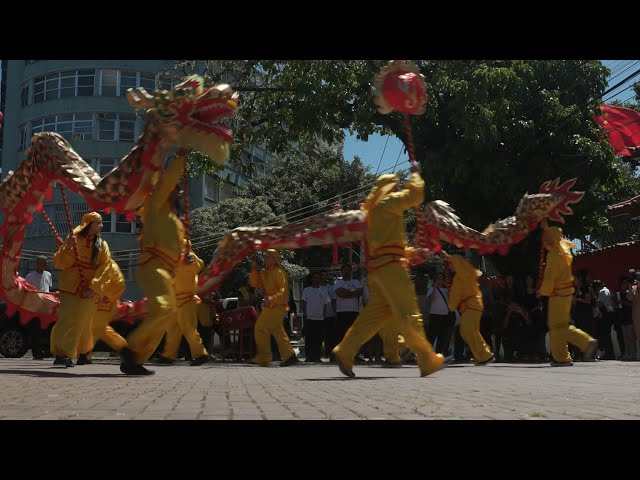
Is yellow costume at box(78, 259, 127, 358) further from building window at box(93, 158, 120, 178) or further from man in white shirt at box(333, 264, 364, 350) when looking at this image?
building window at box(93, 158, 120, 178)

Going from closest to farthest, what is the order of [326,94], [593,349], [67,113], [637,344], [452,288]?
[593,349], [452,288], [637,344], [326,94], [67,113]

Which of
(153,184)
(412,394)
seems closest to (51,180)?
(153,184)

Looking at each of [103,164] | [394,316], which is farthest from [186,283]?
[103,164]

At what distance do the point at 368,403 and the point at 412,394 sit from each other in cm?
92

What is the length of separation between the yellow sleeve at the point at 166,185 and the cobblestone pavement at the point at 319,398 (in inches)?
79.5

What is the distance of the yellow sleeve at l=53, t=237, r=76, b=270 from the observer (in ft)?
35.5

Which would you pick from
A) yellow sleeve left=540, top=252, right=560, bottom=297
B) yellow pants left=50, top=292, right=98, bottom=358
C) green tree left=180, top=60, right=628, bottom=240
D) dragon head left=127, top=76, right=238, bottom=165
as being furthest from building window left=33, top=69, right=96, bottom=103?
dragon head left=127, top=76, right=238, bottom=165

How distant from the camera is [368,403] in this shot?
5.93 m

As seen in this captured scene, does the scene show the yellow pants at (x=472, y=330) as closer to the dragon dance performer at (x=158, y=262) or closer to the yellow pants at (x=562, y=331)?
the yellow pants at (x=562, y=331)

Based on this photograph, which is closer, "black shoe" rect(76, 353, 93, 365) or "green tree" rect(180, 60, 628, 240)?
"black shoe" rect(76, 353, 93, 365)

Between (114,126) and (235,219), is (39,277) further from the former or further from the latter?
(114,126)

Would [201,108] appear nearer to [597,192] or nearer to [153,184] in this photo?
[153,184]

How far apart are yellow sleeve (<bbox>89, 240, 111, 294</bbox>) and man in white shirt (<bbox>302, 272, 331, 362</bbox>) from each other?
6461 mm

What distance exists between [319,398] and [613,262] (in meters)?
17.3
